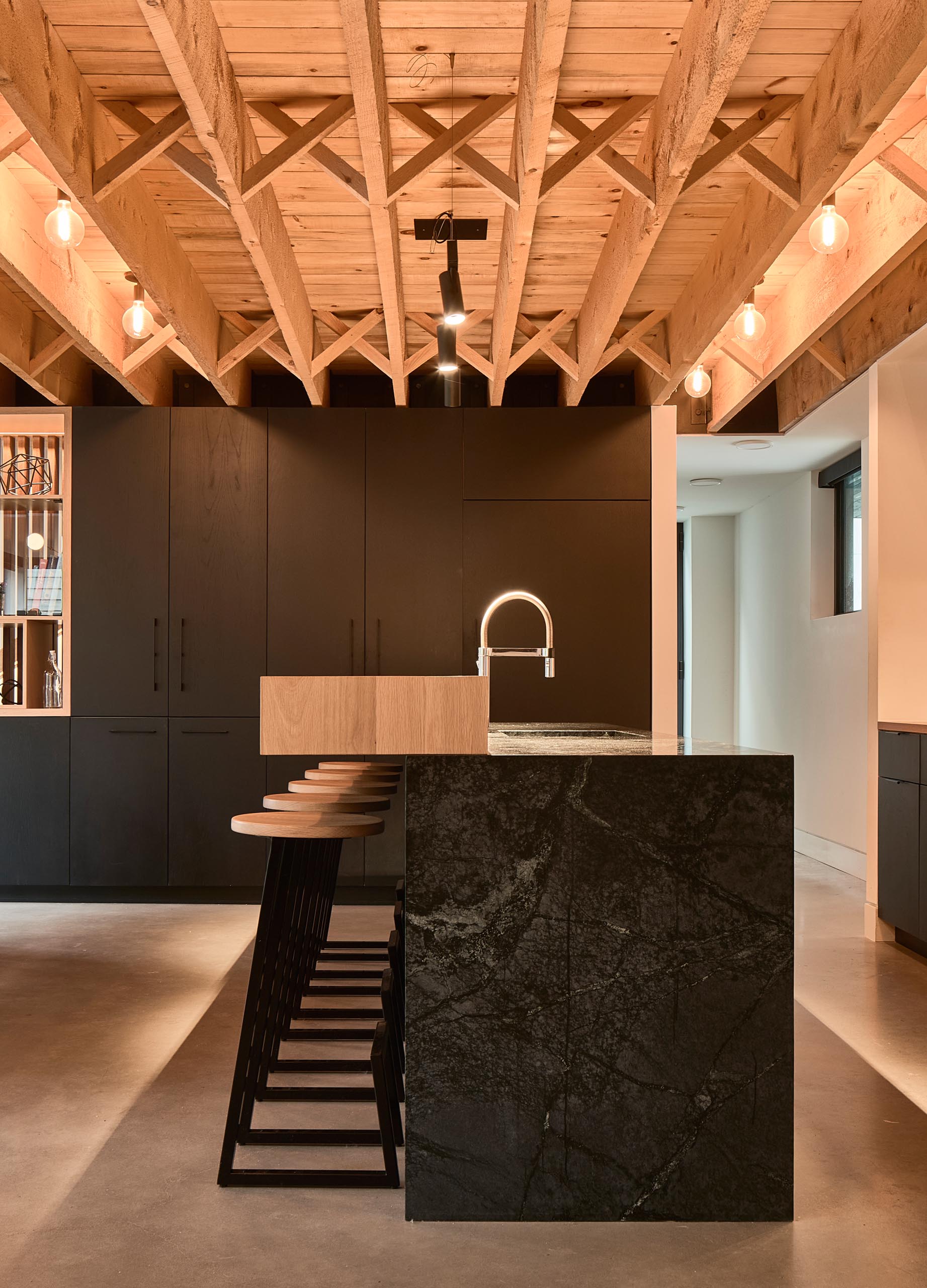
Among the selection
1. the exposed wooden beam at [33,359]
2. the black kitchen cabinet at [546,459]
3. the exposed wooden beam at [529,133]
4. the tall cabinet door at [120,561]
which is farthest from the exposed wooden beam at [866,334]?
the exposed wooden beam at [33,359]

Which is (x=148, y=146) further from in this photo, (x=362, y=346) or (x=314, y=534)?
(x=314, y=534)

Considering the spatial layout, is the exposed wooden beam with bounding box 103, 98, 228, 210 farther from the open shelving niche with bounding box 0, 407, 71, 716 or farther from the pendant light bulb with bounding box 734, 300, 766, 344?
the open shelving niche with bounding box 0, 407, 71, 716

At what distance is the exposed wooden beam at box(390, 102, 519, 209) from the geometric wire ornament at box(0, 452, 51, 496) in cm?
319

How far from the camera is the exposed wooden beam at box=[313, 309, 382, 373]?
15.3 ft

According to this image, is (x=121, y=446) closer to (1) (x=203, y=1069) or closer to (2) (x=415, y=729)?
(1) (x=203, y=1069)

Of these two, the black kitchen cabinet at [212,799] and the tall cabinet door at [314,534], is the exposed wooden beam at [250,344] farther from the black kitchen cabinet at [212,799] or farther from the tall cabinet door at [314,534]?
the black kitchen cabinet at [212,799]

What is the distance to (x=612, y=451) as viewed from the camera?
17.8 ft

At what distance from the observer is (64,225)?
3.28 metres

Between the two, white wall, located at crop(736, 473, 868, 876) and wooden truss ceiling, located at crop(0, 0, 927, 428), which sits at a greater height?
wooden truss ceiling, located at crop(0, 0, 927, 428)

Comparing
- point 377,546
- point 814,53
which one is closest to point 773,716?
point 377,546

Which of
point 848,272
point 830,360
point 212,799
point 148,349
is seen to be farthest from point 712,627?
point 148,349

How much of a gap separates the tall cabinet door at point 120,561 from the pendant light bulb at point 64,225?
2.11m

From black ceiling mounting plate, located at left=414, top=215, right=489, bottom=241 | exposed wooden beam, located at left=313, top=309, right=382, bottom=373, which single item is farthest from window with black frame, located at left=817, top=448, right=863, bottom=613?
black ceiling mounting plate, located at left=414, top=215, right=489, bottom=241

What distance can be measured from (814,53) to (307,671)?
3504 mm
